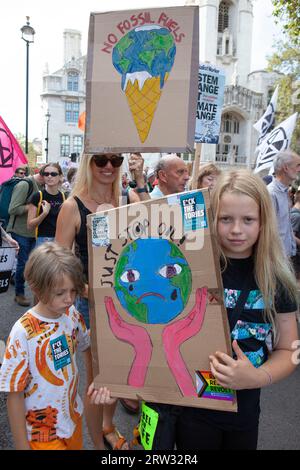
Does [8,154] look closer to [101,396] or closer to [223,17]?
[101,396]

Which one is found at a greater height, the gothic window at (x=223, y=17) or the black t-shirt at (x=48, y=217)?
the gothic window at (x=223, y=17)

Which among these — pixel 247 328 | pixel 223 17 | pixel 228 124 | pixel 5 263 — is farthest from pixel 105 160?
pixel 223 17

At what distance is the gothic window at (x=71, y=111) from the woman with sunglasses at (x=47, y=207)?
151ft

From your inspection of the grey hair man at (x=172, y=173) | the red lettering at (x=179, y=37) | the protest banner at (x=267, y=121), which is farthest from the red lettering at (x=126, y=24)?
the protest banner at (x=267, y=121)

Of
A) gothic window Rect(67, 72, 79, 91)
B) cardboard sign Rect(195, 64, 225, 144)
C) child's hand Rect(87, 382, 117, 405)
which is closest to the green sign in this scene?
child's hand Rect(87, 382, 117, 405)

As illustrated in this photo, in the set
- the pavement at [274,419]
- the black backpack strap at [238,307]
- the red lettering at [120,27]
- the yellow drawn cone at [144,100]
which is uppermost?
the red lettering at [120,27]

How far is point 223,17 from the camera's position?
59531 millimetres

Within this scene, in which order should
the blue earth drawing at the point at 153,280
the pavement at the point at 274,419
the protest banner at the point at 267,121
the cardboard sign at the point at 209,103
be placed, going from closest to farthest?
the blue earth drawing at the point at 153,280, the pavement at the point at 274,419, the cardboard sign at the point at 209,103, the protest banner at the point at 267,121

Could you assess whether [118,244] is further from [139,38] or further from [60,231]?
[139,38]

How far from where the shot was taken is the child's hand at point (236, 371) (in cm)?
143

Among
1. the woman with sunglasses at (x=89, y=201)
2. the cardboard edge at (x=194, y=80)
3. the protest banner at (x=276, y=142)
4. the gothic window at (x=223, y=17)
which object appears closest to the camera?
the cardboard edge at (x=194, y=80)

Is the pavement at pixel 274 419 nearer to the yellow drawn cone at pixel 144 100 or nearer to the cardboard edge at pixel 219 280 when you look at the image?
the cardboard edge at pixel 219 280

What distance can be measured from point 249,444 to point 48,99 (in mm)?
51154

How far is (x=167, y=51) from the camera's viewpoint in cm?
199
